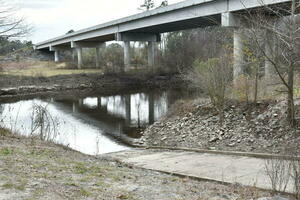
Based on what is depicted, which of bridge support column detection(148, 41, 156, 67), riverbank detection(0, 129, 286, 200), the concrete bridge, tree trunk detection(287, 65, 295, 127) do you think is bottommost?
riverbank detection(0, 129, 286, 200)

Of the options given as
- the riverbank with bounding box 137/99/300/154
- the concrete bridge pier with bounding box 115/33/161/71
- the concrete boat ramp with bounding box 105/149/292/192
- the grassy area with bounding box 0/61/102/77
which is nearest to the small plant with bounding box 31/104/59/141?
the concrete boat ramp with bounding box 105/149/292/192

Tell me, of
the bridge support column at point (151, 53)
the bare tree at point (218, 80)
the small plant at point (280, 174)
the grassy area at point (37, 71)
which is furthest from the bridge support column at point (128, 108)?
the bridge support column at point (151, 53)

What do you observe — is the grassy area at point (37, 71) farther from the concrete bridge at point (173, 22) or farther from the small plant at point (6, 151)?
the small plant at point (6, 151)

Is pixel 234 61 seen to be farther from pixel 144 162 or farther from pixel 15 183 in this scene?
pixel 15 183

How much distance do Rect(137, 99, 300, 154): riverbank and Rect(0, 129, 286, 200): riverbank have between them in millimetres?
5076

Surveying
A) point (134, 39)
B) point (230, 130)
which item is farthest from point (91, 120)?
point (134, 39)

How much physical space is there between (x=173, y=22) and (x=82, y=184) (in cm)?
3330

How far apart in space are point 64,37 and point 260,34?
6404cm

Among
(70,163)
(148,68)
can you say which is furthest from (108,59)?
(70,163)

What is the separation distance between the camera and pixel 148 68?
5544 cm

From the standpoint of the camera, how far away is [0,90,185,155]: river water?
55.3 ft

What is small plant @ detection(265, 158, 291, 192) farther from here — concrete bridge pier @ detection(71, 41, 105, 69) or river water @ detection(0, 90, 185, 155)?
concrete bridge pier @ detection(71, 41, 105, 69)

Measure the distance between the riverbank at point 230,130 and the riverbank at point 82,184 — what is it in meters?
5.08

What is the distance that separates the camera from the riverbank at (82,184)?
631 centimetres
